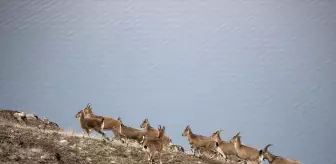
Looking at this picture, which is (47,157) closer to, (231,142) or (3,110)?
(231,142)

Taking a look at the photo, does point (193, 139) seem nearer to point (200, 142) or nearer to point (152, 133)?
→ point (200, 142)

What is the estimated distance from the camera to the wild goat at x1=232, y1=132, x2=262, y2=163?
1742cm

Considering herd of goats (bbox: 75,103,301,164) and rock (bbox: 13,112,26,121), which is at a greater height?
rock (bbox: 13,112,26,121)

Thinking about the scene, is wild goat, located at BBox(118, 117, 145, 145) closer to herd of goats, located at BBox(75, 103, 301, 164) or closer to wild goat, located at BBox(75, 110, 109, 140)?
herd of goats, located at BBox(75, 103, 301, 164)

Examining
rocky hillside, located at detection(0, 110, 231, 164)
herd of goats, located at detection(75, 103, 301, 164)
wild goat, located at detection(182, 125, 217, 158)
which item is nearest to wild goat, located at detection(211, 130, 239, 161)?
herd of goats, located at detection(75, 103, 301, 164)

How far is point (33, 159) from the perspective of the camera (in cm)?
1446

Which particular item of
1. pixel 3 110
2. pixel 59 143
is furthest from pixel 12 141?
pixel 3 110

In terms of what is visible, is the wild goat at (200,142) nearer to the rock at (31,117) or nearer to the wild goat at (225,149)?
the wild goat at (225,149)

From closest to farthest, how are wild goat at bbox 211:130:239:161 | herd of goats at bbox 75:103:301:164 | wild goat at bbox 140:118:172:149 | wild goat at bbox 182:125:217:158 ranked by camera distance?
herd of goats at bbox 75:103:301:164, wild goat at bbox 211:130:239:161, wild goat at bbox 182:125:217:158, wild goat at bbox 140:118:172:149

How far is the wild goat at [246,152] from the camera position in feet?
57.2

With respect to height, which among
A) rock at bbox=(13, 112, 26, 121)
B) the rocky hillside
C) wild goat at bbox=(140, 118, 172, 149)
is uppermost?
rock at bbox=(13, 112, 26, 121)

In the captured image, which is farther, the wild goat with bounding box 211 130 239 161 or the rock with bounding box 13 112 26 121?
the rock with bounding box 13 112 26 121

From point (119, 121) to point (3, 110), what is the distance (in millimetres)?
13734

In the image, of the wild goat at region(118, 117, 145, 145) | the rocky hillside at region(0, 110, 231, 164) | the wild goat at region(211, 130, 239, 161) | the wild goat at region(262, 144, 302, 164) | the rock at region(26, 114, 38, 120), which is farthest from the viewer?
the rock at region(26, 114, 38, 120)
